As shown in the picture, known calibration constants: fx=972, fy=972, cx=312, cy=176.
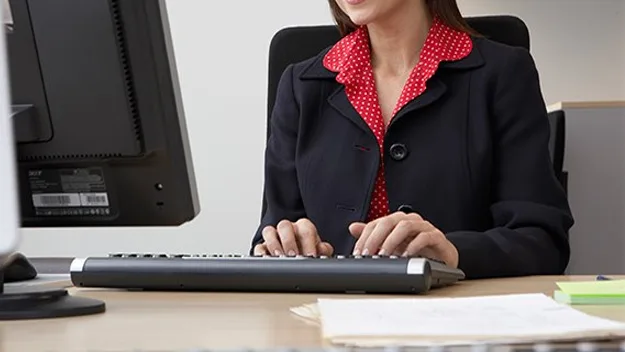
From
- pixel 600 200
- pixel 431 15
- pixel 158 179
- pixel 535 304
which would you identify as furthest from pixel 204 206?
pixel 535 304

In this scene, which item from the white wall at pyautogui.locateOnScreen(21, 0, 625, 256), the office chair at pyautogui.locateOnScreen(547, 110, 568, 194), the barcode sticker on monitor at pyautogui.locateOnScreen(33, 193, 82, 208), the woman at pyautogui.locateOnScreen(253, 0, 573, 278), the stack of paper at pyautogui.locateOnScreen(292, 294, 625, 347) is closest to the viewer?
the stack of paper at pyautogui.locateOnScreen(292, 294, 625, 347)

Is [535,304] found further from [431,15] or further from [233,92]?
[233,92]

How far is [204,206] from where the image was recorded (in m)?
2.86

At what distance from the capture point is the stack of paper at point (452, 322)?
0.62 metres

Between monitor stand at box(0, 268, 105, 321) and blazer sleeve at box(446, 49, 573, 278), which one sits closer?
monitor stand at box(0, 268, 105, 321)

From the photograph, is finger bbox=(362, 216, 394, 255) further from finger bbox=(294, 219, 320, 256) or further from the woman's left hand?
finger bbox=(294, 219, 320, 256)

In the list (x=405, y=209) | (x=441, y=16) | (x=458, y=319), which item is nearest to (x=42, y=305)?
(x=458, y=319)

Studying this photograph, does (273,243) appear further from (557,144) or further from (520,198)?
(557,144)

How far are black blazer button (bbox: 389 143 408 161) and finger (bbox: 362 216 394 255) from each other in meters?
0.44

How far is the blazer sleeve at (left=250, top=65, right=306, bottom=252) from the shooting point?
5.38 feet

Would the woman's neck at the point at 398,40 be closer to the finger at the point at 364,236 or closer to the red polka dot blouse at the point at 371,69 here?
the red polka dot blouse at the point at 371,69

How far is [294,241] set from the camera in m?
1.22

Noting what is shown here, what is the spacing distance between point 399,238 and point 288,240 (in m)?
0.17

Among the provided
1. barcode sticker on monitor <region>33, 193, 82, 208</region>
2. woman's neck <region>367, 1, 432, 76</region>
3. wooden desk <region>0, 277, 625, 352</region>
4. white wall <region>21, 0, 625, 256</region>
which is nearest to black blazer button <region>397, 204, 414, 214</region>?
woman's neck <region>367, 1, 432, 76</region>
